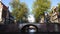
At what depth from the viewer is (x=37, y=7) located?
41.9m

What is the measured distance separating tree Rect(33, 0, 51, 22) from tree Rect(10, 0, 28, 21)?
176 inches

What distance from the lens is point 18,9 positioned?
44.4 meters

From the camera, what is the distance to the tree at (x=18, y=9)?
43.8 metres

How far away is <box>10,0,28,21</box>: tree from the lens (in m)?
43.8

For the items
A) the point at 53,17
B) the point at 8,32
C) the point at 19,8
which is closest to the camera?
the point at 8,32

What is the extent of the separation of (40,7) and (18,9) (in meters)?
7.67

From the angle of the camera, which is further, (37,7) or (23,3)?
(23,3)

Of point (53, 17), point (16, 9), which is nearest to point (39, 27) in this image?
point (16, 9)

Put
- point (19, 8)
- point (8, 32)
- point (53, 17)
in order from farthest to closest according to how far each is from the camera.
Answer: point (53, 17)
point (19, 8)
point (8, 32)

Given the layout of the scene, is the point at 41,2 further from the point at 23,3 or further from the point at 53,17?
the point at 53,17

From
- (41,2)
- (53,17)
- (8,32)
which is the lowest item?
(8,32)

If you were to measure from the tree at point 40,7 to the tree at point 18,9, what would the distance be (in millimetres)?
4475

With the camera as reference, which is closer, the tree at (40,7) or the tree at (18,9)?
the tree at (40,7)

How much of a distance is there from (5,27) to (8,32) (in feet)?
6.32
